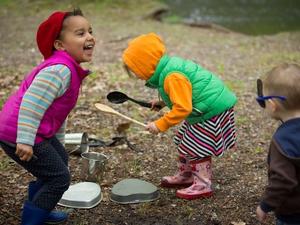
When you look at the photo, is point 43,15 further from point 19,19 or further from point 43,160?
point 43,160

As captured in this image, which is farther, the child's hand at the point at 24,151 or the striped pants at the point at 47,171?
the striped pants at the point at 47,171

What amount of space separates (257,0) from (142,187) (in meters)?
14.3

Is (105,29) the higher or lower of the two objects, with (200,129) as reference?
lower

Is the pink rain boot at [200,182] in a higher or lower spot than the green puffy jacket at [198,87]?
lower

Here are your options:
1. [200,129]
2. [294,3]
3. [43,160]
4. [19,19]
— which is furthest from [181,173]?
[294,3]

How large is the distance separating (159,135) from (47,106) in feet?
7.02

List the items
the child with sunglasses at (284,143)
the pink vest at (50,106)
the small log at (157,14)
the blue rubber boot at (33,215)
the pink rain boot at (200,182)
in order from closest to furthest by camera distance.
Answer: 1. the child with sunglasses at (284,143)
2. the pink vest at (50,106)
3. the blue rubber boot at (33,215)
4. the pink rain boot at (200,182)
5. the small log at (157,14)

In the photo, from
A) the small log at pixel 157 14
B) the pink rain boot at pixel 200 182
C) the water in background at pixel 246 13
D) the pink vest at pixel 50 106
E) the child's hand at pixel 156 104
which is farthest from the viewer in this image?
the water in background at pixel 246 13

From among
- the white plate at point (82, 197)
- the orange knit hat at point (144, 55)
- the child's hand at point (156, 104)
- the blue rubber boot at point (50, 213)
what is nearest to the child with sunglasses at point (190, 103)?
the orange knit hat at point (144, 55)

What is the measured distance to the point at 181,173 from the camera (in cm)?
372

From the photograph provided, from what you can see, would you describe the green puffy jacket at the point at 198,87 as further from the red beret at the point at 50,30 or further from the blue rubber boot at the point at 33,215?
the blue rubber boot at the point at 33,215

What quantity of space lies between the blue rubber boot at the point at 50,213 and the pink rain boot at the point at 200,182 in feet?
2.78

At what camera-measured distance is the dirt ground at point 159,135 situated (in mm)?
3336

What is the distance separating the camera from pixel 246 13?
47.7ft
